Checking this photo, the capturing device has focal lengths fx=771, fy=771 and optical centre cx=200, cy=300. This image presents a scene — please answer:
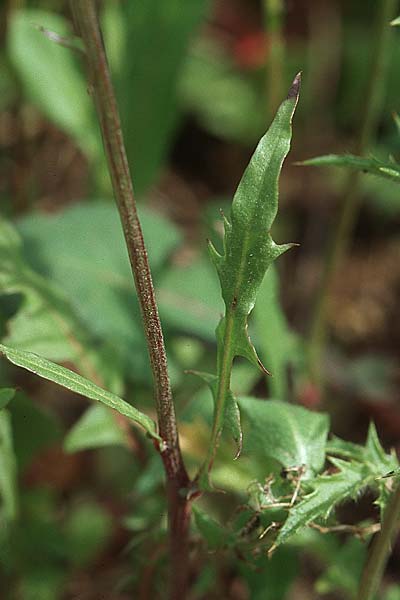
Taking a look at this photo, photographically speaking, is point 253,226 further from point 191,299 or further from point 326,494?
point 191,299

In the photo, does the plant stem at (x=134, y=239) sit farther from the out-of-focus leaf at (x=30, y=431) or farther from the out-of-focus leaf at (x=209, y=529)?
the out-of-focus leaf at (x=30, y=431)

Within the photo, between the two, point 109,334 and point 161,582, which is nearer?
point 161,582

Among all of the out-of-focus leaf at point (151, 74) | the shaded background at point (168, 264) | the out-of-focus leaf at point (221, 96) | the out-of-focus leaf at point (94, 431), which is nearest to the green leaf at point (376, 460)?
the shaded background at point (168, 264)

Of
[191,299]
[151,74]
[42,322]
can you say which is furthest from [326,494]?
[151,74]

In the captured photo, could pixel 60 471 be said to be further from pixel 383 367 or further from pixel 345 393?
pixel 383 367

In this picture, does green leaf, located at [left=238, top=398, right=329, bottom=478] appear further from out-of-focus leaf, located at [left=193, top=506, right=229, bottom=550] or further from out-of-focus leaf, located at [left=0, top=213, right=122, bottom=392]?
out-of-focus leaf, located at [left=0, top=213, right=122, bottom=392]

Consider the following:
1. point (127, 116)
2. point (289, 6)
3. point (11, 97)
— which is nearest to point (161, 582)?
point (127, 116)

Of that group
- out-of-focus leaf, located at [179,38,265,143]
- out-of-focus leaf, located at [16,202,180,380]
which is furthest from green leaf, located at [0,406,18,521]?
out-of-focus leaf, located at [179,38,265,143]

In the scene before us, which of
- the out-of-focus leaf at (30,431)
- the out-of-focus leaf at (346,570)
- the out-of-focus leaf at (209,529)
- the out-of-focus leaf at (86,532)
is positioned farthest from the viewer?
the out-of-focus leaf at (86,532)
